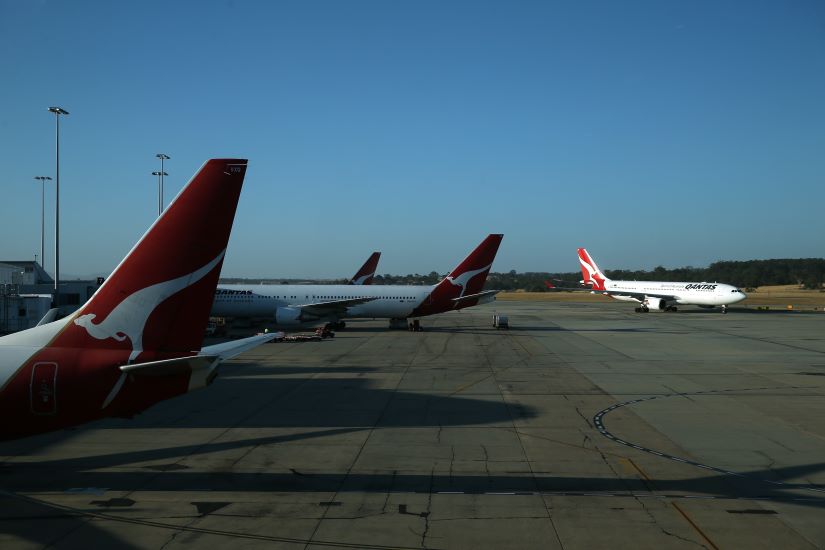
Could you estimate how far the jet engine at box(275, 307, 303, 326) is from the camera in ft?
166

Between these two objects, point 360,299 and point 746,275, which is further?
point 746,275

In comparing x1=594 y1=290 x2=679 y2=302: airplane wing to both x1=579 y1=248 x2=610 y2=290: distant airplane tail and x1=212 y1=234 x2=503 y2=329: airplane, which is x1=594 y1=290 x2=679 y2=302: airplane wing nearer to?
x1=579 y1=248 x2=610 y2=290: distant airplane tail

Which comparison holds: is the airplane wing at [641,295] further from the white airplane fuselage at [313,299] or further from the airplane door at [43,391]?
the airplane door at [43,391]

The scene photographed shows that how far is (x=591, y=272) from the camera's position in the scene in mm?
89688

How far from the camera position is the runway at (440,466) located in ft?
33.0

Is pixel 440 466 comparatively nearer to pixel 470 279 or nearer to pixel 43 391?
pixel 43 391

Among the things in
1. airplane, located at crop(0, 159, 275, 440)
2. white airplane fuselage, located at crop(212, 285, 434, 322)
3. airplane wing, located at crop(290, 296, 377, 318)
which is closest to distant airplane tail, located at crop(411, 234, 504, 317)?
white airplane fuselage, located at crop(212, 285, 434, 322)

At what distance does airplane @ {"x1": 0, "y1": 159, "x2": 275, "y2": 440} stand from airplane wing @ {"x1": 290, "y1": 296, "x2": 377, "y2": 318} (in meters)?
40.3

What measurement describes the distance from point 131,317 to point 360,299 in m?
41.2

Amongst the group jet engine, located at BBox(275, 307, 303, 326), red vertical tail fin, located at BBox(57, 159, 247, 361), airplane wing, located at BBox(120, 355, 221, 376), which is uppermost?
red vertical tail fin, located at BBox(57, 159, 247, 361)

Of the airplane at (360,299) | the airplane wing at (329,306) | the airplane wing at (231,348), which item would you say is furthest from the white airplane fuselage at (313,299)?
the airplane wing at (231,348)

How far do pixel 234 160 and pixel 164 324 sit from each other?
3.25 metres

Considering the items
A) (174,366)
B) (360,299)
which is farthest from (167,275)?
(360,299)

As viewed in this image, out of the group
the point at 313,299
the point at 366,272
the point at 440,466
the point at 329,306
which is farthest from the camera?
the point at 366,272
